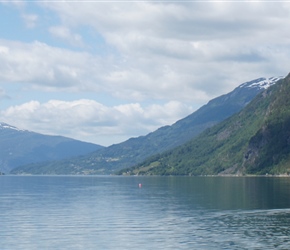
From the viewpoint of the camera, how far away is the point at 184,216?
136 metres

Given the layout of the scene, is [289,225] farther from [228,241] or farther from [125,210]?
[125,210]

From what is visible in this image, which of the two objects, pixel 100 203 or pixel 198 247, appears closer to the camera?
pixel 198 247

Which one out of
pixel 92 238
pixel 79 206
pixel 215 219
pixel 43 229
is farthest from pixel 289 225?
pixel 79 206

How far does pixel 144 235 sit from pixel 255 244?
21660 mm

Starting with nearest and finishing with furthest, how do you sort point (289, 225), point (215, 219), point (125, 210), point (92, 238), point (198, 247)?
1. point (198, 247)
2. point (92, 238)
3. point (289, 225)
4. point (215, 219)
5. point (125, 210)

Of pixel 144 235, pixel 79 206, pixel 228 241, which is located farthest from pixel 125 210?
pixel 228 241

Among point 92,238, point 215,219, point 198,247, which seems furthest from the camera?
point 215,219

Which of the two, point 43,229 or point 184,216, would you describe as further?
point 184,216

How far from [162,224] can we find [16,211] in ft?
164

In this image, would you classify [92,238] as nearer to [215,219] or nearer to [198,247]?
[198,247]

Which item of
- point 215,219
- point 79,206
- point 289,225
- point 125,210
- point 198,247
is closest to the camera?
point 198,247

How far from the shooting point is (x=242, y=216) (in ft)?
437

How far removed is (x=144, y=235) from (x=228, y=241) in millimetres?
16666

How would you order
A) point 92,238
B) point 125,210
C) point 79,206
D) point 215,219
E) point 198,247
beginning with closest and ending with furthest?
1. point 198,247
2. point 92,238
3. point 215,219
4. point 125,210
5. point 79,206
